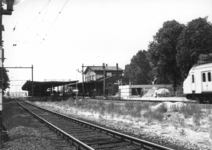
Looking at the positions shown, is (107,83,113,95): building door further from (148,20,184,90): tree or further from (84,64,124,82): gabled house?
(148,20,184,90): tree

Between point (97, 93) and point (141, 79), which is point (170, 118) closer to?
point (97, 93)

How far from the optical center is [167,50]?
42656mm

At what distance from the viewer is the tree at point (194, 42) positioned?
36.3 m

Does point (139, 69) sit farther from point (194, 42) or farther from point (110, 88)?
point (194, 42)

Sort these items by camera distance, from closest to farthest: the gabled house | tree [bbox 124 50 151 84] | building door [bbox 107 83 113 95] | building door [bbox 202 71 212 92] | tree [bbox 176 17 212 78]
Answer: building door [bbox 202 71 212 92], tree [bbox 176 17 212 78], building door [bbox 107 83 113 95], tree [bbox 124 50 151 84], the gabled house

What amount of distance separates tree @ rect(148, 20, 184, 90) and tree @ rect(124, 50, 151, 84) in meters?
27.8

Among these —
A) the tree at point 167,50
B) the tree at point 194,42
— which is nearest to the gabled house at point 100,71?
the tree at point 167,50

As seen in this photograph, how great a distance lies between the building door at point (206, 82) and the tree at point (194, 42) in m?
17.3

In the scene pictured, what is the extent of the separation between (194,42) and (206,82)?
18886 millimetres

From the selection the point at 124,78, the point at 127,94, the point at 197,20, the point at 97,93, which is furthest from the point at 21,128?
the point at 124,78

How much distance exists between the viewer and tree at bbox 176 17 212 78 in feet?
119

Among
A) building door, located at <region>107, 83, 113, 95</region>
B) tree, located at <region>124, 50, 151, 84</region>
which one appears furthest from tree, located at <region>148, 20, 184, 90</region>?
tree, located at <region>124, 50, 151, 84</region>

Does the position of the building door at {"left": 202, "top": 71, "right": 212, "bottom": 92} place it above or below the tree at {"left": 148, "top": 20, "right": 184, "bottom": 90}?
below

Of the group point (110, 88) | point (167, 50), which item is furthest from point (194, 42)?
point (110, 88)
